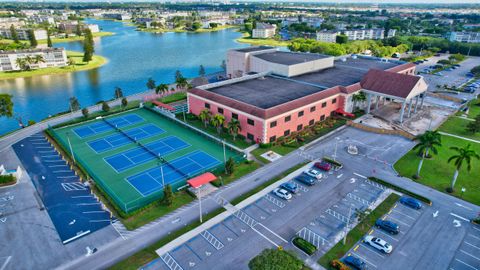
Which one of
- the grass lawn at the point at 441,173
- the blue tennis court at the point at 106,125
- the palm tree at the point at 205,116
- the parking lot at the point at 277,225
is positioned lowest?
the parking lot at the point at 277,225

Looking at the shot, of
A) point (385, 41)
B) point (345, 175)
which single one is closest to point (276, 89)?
point (345, 175)

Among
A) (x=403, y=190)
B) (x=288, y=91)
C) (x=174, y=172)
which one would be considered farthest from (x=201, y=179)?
(x=288, y=91)

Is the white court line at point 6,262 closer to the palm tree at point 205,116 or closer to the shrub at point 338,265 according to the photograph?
the shrub at point 338,265

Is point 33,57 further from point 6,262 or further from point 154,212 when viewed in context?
point 154,212

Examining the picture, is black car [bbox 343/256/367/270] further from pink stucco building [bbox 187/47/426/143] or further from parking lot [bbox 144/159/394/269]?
pink stucco building [bbox 187/47/426/143]

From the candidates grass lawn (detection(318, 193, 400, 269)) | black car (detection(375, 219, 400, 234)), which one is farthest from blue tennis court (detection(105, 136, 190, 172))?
black car (detection(375, 219, 400, 234))

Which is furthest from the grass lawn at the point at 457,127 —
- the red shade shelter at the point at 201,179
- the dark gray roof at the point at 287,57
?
the red shade shelter at the point at 201,179
